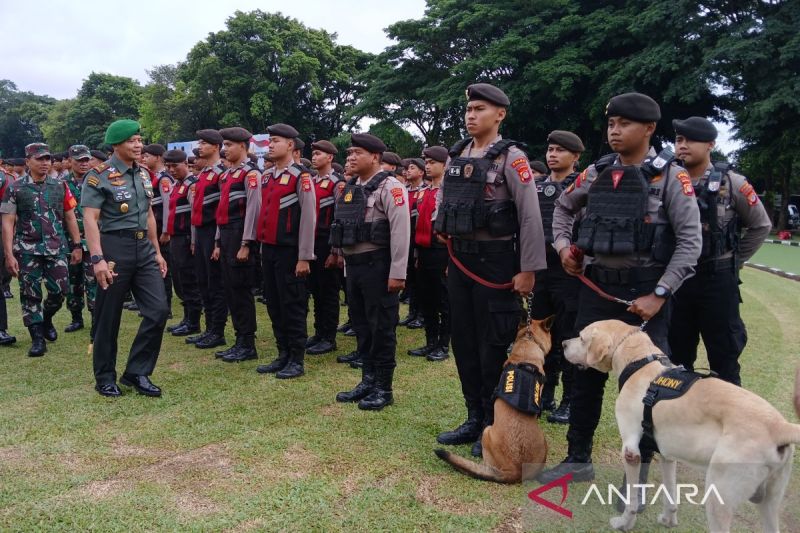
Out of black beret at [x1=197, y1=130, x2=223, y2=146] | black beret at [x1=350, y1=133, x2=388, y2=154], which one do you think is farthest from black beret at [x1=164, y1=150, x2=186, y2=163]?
black beret at [x1=350, y1=133, x2=388, y2=154]

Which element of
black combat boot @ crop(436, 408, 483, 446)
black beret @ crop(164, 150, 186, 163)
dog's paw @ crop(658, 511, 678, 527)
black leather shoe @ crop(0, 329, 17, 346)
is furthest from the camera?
black beret @ crop(164, 150, 186, 163)

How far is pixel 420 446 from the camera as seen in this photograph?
12.7ft

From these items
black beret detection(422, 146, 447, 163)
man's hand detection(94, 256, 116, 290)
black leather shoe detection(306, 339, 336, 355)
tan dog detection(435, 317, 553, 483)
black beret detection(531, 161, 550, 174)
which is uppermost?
black beret detection(422, 146, 447, 163)

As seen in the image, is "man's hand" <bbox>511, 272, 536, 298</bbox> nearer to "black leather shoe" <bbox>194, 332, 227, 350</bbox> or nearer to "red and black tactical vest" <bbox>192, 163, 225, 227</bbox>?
"red and black tactical vest" <bbox>192, 163, 225, 227</bbox>

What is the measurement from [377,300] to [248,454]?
1.59 m

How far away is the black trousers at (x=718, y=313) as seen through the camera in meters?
3.67

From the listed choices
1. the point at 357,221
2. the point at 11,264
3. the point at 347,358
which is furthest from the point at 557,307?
the point at 11,264

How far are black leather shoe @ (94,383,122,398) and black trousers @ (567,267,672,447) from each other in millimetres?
3659

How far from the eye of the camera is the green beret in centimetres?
482

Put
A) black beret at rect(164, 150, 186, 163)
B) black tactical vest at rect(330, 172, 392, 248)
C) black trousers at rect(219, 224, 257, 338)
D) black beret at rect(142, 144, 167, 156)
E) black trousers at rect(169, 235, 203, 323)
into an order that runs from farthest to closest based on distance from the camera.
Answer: black beret at rect(142, 144, 167, 156) → black beret at rect(164, 150, 186, 163) → black trousers at rect(169, 235, 203, 323) → black trousers at rect(219, 224, 257, 338) → black tactical vest at rect(330, 172, 392, 248)

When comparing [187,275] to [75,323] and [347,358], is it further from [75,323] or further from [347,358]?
[347,358]

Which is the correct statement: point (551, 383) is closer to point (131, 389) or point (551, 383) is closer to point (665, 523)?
point (665, 523)

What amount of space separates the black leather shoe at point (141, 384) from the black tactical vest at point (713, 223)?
4305 millimetres

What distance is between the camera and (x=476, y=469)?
335cm
